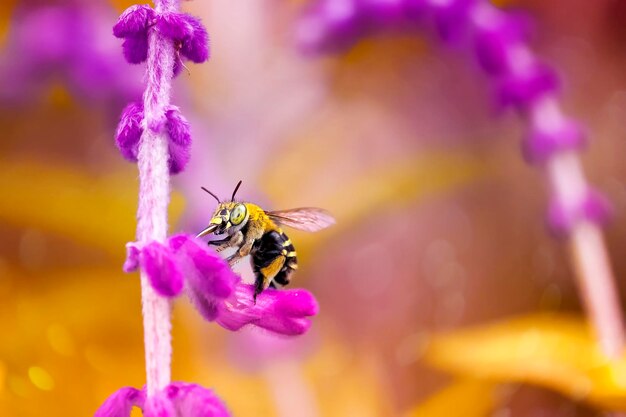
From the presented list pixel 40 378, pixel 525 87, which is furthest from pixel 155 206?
pixel 525 87

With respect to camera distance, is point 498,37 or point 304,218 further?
point 498,37

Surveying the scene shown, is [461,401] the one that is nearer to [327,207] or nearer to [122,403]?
[327,207]

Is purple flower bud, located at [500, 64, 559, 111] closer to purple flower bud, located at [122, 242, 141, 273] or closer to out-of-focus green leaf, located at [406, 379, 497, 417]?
out-of-focus green leaf, located at [406, 379, 497, 417]

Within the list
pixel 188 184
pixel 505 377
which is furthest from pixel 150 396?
pixel 505 377

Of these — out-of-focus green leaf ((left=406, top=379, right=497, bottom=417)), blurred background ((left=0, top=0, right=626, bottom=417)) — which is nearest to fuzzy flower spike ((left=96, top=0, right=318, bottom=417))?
blurred background ((left=0, top=0, right=626, bottom=417))

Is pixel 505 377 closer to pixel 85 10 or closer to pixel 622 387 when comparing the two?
pixel 622 387

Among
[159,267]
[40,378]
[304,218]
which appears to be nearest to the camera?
[159,267]

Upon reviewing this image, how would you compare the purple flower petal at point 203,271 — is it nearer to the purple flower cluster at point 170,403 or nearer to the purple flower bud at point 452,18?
the purple flower cluster at point 170,403
